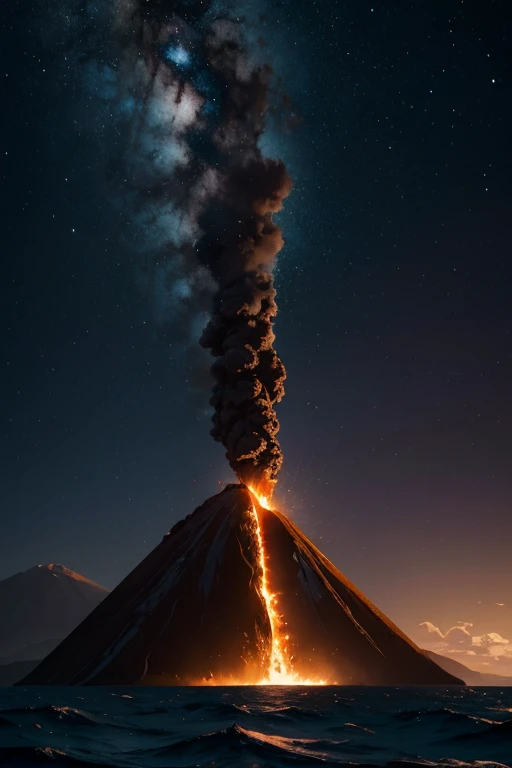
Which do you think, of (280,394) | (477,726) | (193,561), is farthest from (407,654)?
(477,726)

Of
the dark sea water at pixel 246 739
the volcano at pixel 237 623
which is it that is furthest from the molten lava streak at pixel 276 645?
the dark sea water at pixel 246 739

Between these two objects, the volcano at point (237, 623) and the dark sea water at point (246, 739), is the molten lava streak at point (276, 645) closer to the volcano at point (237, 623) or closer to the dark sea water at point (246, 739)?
the volcano at point (237, 623)

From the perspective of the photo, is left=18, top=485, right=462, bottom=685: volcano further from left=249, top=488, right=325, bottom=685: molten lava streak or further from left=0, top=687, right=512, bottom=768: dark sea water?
left=0, top=687, right=512, bottom=768: dark sea water

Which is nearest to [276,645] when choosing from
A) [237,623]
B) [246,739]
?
[237,623]

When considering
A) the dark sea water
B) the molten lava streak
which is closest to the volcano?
the molten lava streak

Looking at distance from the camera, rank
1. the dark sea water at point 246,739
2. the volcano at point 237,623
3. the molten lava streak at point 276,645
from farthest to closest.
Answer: the molten lava streak at point 276,645 < the volcano at point 237,623 < the dark sea water at point 246,739

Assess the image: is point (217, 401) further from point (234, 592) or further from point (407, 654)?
point (407, 654)

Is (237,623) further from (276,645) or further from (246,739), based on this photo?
(246,739)
